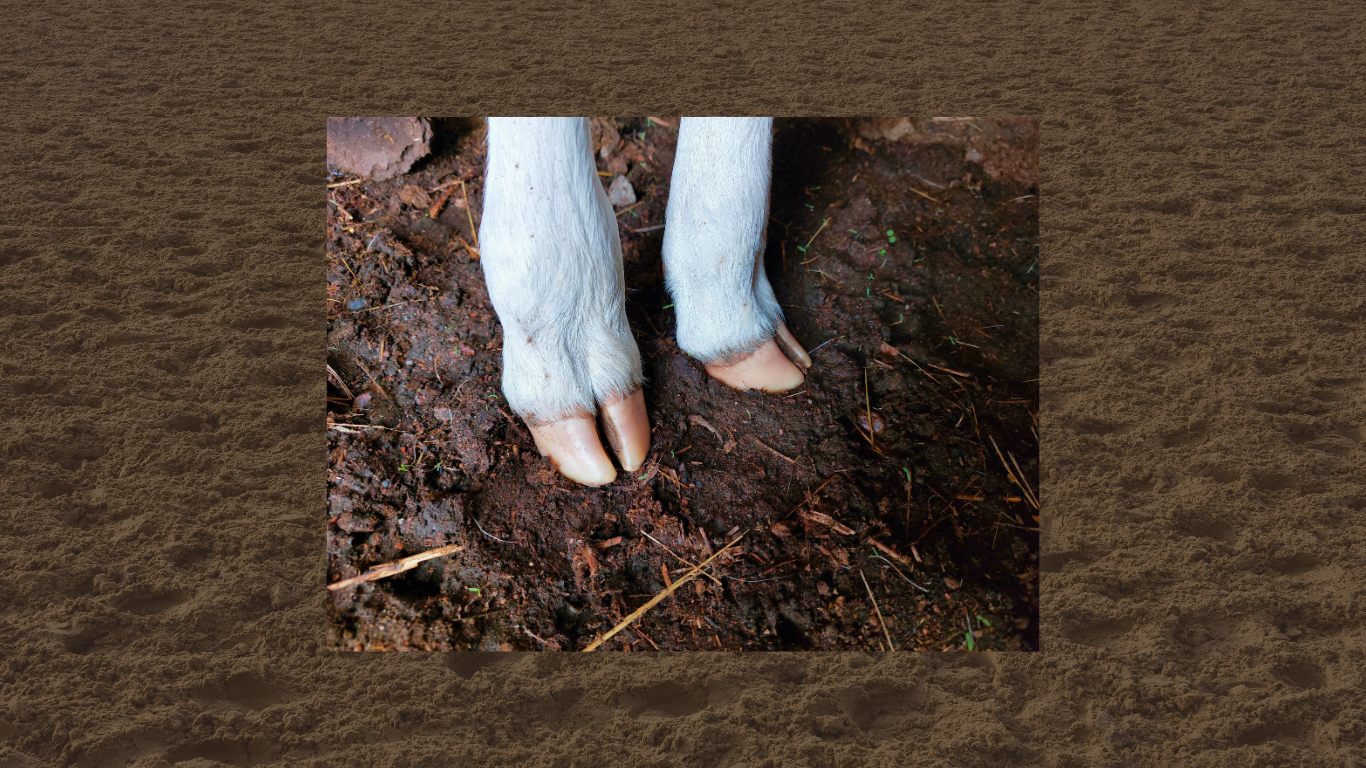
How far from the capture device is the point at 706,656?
1125mm

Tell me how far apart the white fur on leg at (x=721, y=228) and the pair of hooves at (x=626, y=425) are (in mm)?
44

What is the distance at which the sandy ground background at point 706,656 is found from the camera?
1.12 metres

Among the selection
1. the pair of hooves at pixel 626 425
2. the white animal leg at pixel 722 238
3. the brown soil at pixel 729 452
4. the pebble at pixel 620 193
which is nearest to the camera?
the brown soil at pixel 729 452

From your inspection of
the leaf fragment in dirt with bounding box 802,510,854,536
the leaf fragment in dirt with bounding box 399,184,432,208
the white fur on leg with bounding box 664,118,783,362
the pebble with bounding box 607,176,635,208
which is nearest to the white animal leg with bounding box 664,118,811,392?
the white fur on leg with bounding box 664,118,783,362

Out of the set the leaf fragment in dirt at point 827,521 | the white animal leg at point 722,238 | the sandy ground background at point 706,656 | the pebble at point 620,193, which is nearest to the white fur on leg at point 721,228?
the white animal leg at point 722,238

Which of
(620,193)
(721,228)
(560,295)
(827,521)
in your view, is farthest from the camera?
(620,193)

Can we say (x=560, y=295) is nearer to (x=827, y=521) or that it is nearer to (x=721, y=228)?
(x=721, y=228)

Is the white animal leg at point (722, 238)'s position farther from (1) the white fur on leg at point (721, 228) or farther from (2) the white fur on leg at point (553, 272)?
(2) the white fur on leg at point (553, 272)

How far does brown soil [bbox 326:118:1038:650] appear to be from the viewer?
1.10 m

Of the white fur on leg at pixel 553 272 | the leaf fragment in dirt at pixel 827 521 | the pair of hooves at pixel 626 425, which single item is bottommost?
the leaf fragment in dirt at pixel 827 521

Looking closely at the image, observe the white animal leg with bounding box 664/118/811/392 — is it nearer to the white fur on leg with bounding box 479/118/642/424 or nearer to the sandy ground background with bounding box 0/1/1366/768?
the white fur on leg with bounding box 479/118/642/424

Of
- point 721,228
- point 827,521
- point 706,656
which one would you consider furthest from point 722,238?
point 706,656

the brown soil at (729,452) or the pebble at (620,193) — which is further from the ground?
the pebble at (620,193)

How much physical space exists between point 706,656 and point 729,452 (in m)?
0.28
